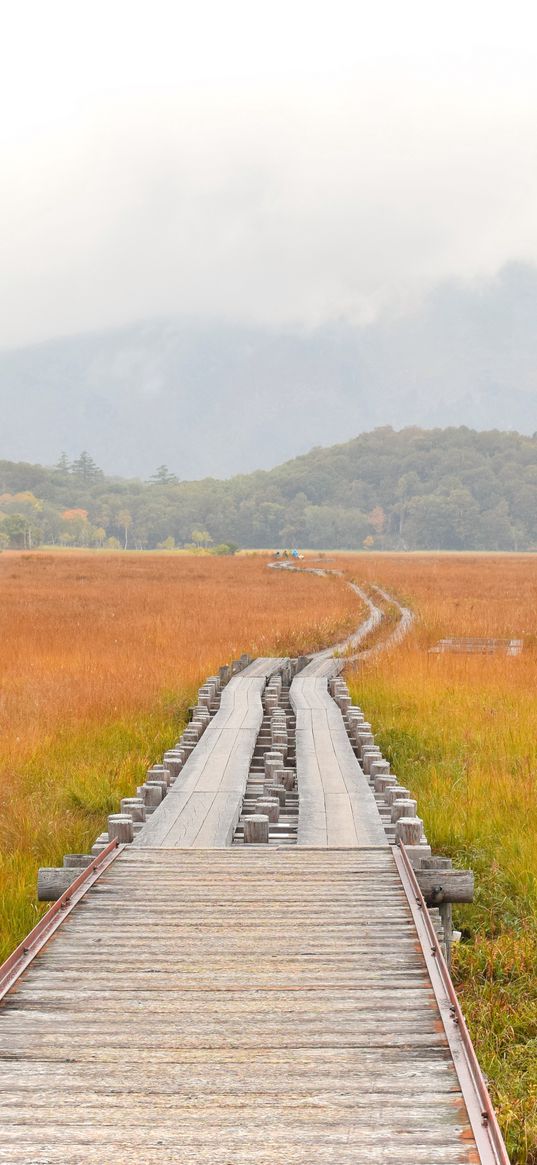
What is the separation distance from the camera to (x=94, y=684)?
45.8ft

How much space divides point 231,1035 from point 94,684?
34.4 ft

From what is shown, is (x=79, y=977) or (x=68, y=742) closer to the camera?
(x=79, y=977)

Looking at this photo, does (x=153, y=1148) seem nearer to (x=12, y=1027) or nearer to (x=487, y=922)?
(x=12, y=1027)

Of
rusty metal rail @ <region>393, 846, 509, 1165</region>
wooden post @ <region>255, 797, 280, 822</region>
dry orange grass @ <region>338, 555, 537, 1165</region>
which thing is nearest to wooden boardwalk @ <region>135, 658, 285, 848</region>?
wooden post @ <region>255, 797, 280, 822</region>

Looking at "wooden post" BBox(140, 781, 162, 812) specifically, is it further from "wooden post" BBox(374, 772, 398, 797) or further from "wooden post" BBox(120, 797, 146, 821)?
"wooden post" BBox(374, 772, 398, 797)

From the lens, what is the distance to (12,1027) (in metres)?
3.78

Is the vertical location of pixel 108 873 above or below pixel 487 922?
above

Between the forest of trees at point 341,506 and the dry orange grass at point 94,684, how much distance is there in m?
129

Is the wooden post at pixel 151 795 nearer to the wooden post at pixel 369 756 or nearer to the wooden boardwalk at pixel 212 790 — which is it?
the wooden boardwalk at pixel 212 790

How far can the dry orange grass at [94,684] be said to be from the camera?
306 inches

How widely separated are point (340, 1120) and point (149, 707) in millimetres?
9526

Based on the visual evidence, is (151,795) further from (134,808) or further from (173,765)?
(173,765)

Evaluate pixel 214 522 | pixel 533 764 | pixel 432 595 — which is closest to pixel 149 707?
pixel 533 764

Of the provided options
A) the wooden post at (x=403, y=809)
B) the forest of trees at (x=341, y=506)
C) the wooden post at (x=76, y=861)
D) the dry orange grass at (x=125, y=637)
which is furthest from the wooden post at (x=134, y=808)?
the forest of trees at (x=341, y=506)
